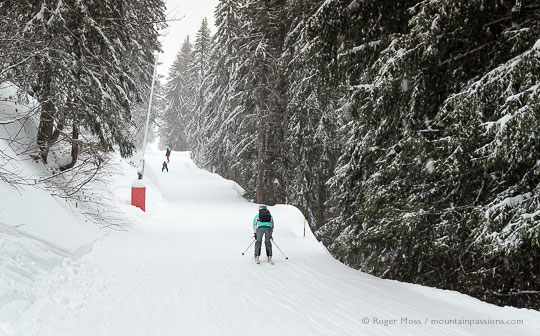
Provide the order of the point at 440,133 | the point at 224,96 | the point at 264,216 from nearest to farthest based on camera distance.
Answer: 1. the point at 440,133
2. the point at 264,216
3. the point at 224,96

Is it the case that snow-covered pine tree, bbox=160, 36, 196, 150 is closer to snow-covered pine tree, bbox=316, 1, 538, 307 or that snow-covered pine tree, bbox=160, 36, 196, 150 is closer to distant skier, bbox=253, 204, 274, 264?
distant skier, bbox=253, 204, 274, 264

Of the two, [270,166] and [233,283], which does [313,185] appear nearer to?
[270,166]

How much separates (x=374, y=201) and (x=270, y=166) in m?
13.6

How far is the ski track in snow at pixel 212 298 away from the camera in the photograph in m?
4.79

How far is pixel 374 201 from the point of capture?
755 cm

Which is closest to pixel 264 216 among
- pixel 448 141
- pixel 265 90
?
pixel 448 141

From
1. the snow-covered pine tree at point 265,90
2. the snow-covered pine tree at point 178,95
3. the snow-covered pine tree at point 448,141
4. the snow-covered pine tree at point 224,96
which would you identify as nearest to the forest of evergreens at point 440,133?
the snow-covered pine tree at point 448,141

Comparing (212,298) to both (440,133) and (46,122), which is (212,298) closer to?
(440,133)

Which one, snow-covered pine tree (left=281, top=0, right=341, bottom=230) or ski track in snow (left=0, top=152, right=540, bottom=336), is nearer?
ski track in snow (left=0, top=152, right=540, bottom=336)

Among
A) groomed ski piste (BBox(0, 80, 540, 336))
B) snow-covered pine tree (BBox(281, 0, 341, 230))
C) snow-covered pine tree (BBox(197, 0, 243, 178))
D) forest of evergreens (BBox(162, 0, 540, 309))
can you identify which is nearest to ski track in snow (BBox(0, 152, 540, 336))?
groomed ski piste (BBox(0, 80, 540, 336))

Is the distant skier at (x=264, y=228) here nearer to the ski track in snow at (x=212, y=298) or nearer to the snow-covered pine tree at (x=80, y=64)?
the ski track in snow at (x=212, y=298)

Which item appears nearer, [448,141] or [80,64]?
[448,141]

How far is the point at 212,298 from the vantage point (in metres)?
6.19

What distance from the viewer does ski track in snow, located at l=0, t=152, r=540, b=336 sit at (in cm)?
479
